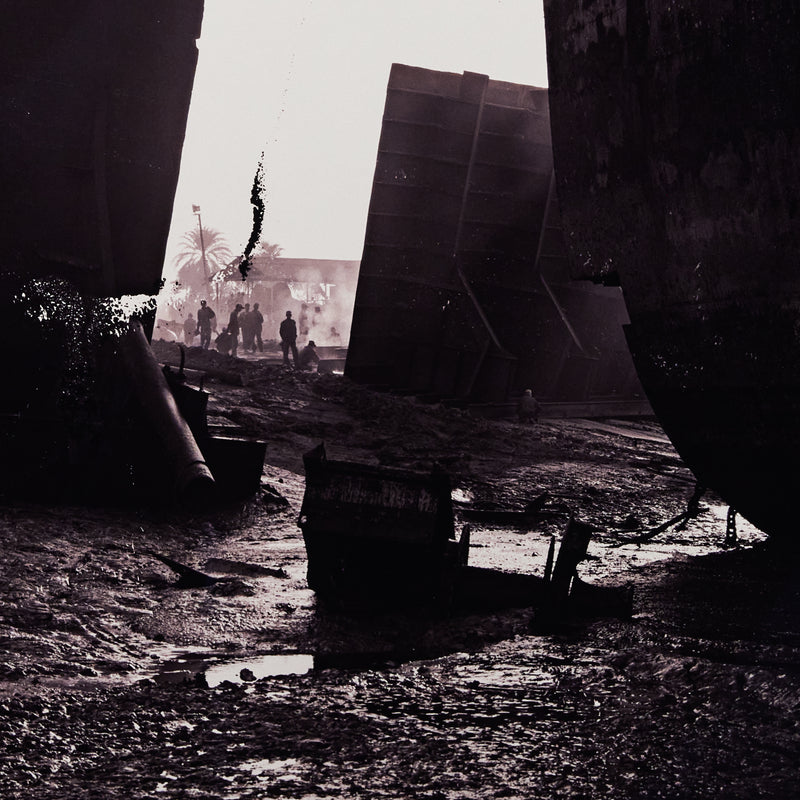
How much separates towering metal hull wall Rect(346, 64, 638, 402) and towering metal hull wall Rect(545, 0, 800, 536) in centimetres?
834

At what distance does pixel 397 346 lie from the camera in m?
16.3

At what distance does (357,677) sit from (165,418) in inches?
131

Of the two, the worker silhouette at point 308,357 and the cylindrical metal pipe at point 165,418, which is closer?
the cylindrical metal pipe at point 165,418

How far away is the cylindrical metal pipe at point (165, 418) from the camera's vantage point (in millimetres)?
6094

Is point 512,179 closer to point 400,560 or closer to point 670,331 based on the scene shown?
point 670,331

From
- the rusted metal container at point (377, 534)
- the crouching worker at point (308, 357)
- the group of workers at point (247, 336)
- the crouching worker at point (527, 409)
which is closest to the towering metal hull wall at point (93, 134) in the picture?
the rusted metal container at point (377, 534)

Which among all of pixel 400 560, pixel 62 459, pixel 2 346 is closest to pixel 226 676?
pixel 400 560

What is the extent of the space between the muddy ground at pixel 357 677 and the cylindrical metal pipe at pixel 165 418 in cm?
47

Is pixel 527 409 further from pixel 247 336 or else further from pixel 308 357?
pixel 247 336

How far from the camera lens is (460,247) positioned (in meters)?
15.9

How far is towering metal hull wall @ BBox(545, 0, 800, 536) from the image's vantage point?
563 centimetres

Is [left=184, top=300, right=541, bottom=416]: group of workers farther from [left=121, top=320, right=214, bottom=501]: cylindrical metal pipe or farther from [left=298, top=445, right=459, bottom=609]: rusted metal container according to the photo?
[left=298, top=445, right=459, bottom=609]: rusted metal container

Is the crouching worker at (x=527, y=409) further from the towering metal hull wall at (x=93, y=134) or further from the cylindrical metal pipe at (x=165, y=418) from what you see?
the cylindrical metal pipe at (x=165, y=418)

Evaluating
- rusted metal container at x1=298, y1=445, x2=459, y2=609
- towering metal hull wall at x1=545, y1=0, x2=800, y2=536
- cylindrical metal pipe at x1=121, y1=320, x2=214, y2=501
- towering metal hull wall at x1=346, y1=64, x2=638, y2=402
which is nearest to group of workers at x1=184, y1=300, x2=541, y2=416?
towering metal hull wall at x1=346, y1=64, x2=638, y2=402
